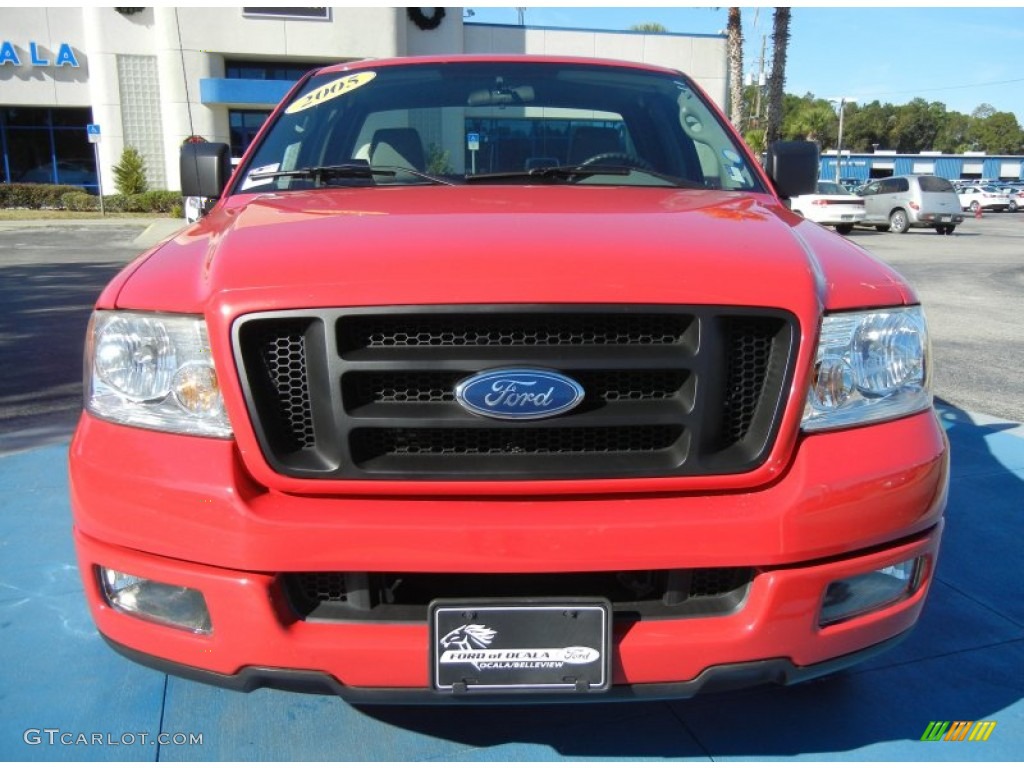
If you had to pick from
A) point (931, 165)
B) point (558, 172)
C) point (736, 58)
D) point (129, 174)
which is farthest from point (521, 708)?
point (931, 165)

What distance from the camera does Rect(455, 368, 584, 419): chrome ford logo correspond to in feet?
5.89

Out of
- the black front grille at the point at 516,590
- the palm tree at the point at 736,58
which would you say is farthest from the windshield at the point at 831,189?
the black front grille at the point at 516,590

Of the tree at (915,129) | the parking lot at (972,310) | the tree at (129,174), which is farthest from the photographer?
the tree at (915,129)

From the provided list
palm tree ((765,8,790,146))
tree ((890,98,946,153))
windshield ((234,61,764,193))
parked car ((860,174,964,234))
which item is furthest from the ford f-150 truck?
tree ((890,98,946,153))

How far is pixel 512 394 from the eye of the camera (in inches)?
70.9

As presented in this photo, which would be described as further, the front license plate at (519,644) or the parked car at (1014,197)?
the parked car at (1014,197)

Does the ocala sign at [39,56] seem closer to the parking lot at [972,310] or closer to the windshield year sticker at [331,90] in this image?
the parking lot at [972,310]

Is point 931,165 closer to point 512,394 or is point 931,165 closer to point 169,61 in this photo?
point 169,61

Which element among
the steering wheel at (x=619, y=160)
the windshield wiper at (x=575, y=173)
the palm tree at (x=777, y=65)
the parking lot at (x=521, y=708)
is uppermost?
the palm tree at (x=777, y=65)

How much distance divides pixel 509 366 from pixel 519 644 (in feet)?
1.96

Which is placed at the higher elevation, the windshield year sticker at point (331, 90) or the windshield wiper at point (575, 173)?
the windshield year sticker at point (331, 90)

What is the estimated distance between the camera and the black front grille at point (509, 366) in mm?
1805

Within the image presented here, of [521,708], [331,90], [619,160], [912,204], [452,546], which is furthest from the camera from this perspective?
[912,204]

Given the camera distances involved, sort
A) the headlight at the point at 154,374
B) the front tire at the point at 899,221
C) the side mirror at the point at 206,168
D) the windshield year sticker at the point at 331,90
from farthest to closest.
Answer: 1. the front tire at the point at 899,221
2. the windshield year sticker at the point at 331,90
3. the side mirror at the point at 206,168
4. the headlight at the point at 154,374
